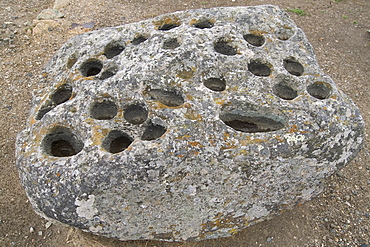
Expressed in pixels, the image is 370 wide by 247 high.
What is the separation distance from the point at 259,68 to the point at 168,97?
1.37 metres

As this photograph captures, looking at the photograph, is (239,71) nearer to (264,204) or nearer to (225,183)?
(225,183)

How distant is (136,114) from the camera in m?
3.87

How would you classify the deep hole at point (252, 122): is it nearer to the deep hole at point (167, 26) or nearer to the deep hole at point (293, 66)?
the deep hole at point (293, 66)

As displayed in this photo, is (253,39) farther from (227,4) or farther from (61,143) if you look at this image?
(227,4)

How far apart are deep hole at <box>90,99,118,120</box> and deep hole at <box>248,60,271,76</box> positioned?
1896 millimetres

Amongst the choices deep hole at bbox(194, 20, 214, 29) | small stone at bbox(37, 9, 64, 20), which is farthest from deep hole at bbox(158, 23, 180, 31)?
small stone at bbox(37, 9, 64, 20)

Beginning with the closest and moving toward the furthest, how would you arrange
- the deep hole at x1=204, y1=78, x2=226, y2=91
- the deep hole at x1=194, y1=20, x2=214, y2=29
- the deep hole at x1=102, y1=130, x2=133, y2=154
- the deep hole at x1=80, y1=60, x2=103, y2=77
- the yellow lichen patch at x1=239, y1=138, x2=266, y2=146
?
the yellow lichen patch at x1=239, y1=138, x2=266, y2=146 < the deep hole at x1=102, y1=130, x2=133, y2=154 < the deep hole at x1=204, y1=78, x2=226, y2=91 < the deep hole at x1=80, y1=60, x2=103, y2=77 < the deep hole at x1=194, y1=20, x2=214, y2=29

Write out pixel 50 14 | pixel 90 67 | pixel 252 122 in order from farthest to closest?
pixel 50 14, pixel 90 67, pixel 252 122

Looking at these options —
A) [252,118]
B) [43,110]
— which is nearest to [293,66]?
[252,118]

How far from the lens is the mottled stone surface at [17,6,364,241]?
3.30 m

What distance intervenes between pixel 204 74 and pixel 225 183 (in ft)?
4.46

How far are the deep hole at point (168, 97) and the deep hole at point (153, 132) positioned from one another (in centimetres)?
38

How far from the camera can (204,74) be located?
3.90 meters

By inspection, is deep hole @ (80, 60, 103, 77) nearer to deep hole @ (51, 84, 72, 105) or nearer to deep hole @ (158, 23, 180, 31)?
deep hole @ (51, 84, 72, 105)
